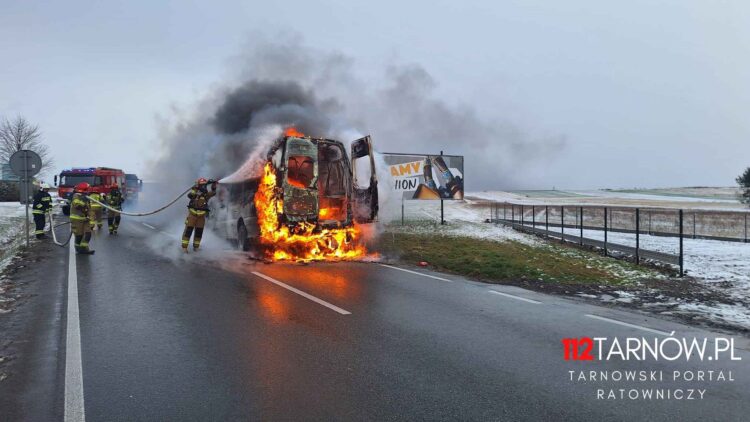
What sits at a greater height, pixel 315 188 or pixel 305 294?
pixel 315 188

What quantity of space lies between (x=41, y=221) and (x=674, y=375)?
55.0 ft

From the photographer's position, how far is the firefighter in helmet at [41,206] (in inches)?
577

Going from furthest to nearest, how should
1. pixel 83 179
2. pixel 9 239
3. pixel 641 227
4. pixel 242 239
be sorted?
pixel 641 227, pixel 83 179, pixel 9 239, pixel 242 239

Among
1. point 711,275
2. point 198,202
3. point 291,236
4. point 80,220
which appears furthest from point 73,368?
point 711,275

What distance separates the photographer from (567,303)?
24.3 feet

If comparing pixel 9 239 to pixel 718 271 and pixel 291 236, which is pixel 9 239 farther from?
pixel 718 271

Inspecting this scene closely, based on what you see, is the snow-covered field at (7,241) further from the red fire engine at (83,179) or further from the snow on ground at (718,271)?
the snow on ground at (718,271)

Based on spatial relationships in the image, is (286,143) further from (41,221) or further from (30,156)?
(41,221)

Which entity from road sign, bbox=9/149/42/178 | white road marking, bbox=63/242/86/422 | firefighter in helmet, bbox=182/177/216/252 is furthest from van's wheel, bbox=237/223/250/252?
road sign, bbox=9/149/42/178

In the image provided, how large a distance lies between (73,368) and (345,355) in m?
2.35

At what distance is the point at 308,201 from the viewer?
35.8 feet

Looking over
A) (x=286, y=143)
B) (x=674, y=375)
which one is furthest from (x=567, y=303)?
(x=286, y=143)

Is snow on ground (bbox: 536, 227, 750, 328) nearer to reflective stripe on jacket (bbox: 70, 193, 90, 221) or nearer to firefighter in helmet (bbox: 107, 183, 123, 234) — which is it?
reflective stripe on jacket (bbox: 70, 193, 90, 221)

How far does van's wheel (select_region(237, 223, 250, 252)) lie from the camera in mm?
12133
